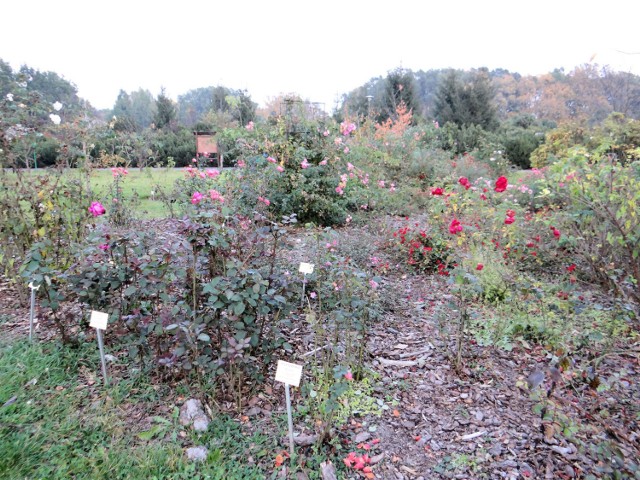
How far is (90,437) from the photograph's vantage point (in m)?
1.81

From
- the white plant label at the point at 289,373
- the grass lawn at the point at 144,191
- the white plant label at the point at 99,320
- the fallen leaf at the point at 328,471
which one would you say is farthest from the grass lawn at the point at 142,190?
the fallen leaf at the point at 328,471

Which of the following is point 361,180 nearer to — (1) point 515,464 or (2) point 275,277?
(2) point 275,277

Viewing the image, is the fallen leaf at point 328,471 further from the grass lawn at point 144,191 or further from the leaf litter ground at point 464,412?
the grass lawn at point 144,191

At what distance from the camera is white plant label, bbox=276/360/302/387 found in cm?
166

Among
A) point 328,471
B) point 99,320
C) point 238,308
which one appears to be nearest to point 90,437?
point 99,320

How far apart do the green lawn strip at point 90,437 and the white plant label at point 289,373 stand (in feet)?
1.31

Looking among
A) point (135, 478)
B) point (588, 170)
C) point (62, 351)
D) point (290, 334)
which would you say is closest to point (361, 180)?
point (588, 170)

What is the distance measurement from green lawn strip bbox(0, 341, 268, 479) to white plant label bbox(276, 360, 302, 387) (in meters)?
0.40

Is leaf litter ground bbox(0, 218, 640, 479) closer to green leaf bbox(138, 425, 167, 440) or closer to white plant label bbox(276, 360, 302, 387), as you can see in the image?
green leaf bbox(138, 425, 167, 440)

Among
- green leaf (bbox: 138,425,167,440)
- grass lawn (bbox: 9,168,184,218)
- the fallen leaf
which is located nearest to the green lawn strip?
green leaf (bbox: 138,425,167,440)

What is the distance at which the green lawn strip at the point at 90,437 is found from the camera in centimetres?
165

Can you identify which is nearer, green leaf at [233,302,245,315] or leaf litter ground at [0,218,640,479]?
leaf litter ground at [0,218,640,479]

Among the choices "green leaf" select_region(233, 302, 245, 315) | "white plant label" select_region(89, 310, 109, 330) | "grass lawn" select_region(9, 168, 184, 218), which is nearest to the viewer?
"green leaf" select_region(233, 302, 245, 315)

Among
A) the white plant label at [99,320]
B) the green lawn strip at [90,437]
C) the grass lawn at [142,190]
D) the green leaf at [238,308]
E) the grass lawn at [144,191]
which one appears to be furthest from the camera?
the grass lawn at [144,191]
